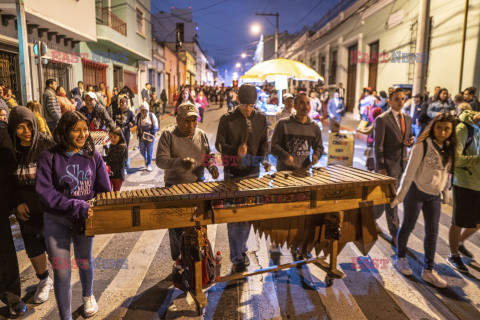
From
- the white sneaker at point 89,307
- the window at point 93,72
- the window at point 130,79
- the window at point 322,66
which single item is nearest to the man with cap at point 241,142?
the white sneaker at point 89,307

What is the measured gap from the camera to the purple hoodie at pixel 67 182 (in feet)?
9.53

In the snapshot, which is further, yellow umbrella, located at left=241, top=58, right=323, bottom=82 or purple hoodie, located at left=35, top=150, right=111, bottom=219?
yellow umbrella, located at left=241, top=58, right=323, bottom=82

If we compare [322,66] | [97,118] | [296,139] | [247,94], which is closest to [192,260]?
[247,94]

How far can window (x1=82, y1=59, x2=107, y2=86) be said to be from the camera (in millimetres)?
16612

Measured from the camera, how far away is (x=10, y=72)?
11.2 meters

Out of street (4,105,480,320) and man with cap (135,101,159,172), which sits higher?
man with cap (135,101,159,172)

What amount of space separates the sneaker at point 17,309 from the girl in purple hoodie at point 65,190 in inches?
27.7

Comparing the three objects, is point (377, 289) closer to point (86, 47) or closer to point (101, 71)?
point (86, 47)

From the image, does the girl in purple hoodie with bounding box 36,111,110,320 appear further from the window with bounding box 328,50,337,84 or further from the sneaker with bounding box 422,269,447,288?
the window with bounding box 328,50,337,84

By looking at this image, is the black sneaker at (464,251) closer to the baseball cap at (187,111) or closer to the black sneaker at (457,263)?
the black sneaker at (457,263)

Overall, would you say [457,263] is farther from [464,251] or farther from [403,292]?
[403,292]

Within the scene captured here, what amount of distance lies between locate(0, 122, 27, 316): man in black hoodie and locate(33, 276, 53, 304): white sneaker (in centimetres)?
18

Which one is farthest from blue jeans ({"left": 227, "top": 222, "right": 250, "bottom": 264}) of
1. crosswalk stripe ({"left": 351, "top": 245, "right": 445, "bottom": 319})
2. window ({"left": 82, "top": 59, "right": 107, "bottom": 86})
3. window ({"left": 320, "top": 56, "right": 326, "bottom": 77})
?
window ({"left": 320, "top": 56, "right": 326, "bottom": 77})

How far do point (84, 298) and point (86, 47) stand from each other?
1525 centimetres
